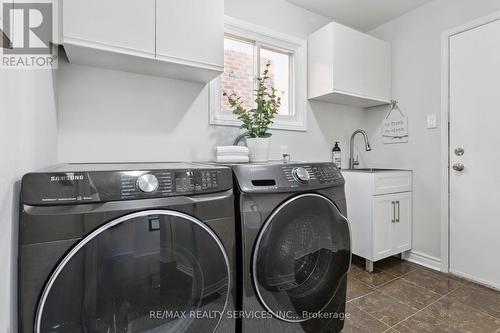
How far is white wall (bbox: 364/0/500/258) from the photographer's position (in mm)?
2166

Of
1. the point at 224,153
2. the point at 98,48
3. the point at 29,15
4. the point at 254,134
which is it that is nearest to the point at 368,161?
the point at 254,134

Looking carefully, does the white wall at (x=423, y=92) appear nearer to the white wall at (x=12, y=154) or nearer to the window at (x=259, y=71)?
the window at (x=259, y=71)

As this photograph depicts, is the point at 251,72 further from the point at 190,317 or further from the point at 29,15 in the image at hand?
the point at 190,317

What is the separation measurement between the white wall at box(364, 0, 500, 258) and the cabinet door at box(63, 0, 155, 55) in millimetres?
2328

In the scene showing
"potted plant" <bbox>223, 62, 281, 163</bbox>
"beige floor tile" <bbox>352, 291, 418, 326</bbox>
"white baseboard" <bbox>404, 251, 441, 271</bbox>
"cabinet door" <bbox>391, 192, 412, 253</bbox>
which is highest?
"potted plant" <bbox>223, 62, 281, 163</bbox>

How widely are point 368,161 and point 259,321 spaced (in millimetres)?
2224

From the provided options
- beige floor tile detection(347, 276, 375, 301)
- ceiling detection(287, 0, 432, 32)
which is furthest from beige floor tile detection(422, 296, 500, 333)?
ceiling detection(287, 0, 432, 32)

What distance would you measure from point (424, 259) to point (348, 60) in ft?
6.36

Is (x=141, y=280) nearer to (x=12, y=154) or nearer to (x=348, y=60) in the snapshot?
(x=12, y=154)

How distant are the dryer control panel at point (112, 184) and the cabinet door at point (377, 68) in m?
2.05

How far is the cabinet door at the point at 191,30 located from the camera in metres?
1.34

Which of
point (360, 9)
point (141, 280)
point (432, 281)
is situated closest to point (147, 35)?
point (141, 280)

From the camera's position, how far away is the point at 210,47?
147 centimetres

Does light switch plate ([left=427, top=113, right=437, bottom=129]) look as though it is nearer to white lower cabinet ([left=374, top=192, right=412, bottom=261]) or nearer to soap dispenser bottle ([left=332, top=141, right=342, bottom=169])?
white lower cabinet ([left=374, top=192, right=412, bottom=261])
